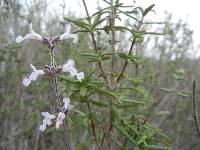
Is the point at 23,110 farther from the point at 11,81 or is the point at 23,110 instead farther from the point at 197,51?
the point at 197,51

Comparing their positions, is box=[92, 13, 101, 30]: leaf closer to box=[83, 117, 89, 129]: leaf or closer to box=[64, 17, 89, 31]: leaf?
box=[64, 17, 89, 31]: leaf

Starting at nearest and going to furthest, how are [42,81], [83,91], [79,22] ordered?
[83,91] → [79,22] → [42,81]

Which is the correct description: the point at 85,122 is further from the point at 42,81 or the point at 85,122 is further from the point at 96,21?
the point at 42,81

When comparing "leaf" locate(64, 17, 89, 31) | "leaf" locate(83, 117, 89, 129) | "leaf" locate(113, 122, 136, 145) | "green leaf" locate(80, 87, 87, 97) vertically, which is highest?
"leaf" locate(64, 17, 89, 31)

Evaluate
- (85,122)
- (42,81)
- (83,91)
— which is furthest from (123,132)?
(42,81)

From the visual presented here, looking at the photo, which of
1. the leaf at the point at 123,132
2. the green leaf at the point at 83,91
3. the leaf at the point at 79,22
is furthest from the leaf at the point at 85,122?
the leaf at the point at 79,22

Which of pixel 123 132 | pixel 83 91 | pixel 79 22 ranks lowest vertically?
pixel 123 132

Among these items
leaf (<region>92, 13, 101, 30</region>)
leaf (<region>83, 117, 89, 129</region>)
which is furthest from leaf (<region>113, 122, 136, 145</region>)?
leaf (<region>92, 13, 101, 30</region>)

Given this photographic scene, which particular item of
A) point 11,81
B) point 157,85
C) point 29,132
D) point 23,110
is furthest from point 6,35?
point 157,85

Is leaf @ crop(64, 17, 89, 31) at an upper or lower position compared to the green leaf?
upper

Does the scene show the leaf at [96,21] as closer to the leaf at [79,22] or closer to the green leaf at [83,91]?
the leaf at [79,22]

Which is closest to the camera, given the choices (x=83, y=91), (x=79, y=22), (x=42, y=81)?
(x=83, y=91)
